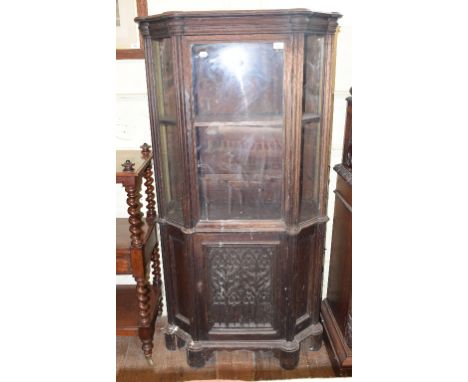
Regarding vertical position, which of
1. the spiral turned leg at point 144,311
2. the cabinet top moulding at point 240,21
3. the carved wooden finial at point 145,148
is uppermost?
the cabinet top moulding at point 240,21

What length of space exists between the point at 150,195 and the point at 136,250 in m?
0.37

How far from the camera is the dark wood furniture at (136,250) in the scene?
59.0 inches

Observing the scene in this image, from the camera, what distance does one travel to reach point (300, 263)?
5.42 feet

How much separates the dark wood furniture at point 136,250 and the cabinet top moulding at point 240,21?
1.78 feet

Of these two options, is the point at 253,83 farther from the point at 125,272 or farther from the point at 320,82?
the point at 125,272

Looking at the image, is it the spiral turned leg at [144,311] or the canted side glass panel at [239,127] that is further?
the spiral turned leg at [144,311]

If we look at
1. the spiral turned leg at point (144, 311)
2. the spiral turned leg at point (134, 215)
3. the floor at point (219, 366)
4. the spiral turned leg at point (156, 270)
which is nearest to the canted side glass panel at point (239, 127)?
the spiral turned leg at point (134, 215)

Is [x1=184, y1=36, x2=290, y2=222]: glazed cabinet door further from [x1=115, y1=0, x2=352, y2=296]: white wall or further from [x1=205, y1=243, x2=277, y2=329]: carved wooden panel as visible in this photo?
[x1=115, y1=0, x2=352, y2=296]: white wall

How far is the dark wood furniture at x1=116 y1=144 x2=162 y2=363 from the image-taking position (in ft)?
4.91

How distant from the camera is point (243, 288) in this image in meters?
1.68

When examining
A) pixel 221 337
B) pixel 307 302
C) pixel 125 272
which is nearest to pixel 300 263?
pixel 307 302

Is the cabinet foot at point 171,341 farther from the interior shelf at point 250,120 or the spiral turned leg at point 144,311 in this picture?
the interior shelf at point 250,120

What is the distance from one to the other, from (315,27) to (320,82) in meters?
0.21
